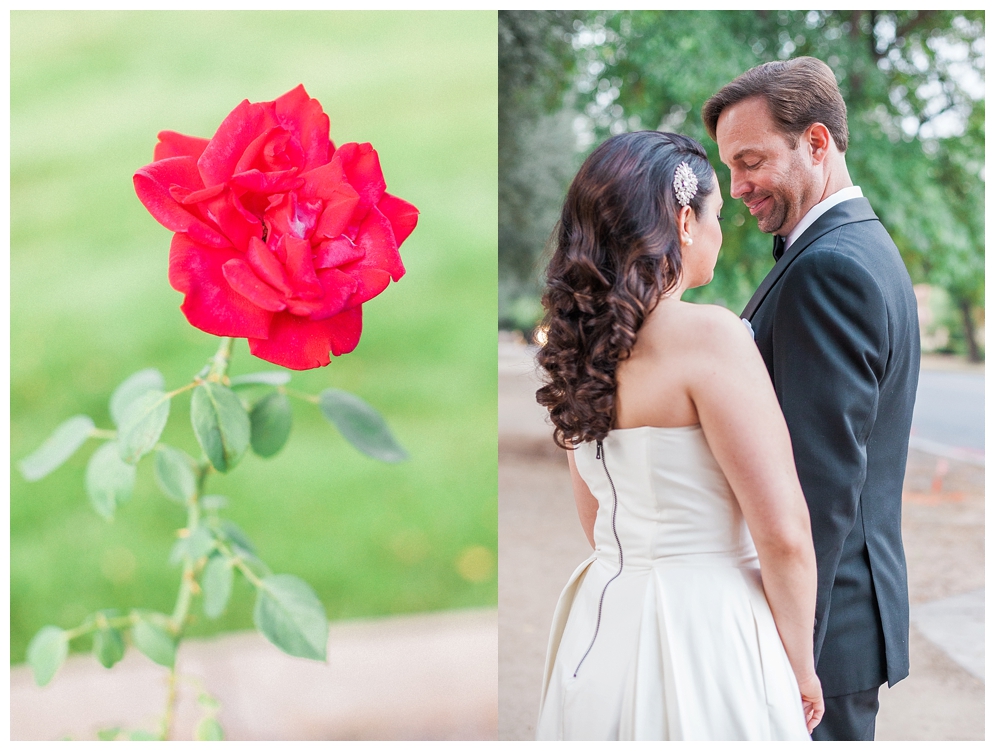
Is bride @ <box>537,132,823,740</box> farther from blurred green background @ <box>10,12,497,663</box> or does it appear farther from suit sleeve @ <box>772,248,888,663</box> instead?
blurred green background @ <box>10,12,497,663</box>

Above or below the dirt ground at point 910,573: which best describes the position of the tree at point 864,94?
above

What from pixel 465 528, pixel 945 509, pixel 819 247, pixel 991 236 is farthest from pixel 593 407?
pixel 945 509

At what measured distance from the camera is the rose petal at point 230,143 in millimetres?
833

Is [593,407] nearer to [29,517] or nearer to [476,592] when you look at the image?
[476,592]

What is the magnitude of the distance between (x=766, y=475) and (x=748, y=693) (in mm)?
311

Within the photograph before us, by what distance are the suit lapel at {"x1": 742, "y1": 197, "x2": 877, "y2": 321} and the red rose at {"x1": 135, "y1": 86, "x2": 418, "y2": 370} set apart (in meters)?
0.67

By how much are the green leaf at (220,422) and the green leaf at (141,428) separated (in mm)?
50

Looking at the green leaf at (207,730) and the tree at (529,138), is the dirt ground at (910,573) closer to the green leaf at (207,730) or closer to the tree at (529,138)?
the green leaf at (207,730)

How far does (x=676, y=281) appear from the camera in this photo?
1.07 m

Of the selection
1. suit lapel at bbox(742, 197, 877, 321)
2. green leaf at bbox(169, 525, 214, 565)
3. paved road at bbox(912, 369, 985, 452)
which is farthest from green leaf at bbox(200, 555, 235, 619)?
paved road at bbox(912, 369, 985, 452)

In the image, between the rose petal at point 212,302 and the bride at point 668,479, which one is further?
the bride at point 668,479

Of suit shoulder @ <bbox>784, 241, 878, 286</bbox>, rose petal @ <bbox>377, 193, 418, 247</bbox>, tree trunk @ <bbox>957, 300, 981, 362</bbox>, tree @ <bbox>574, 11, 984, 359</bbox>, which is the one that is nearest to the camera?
rose petal @ <bbox>377, 193, 418, 247</bbox>

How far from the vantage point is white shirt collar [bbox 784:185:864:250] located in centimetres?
129

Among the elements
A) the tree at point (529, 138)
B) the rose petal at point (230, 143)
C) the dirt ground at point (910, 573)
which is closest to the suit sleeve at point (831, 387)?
the dirt ground at point (910, 573)
